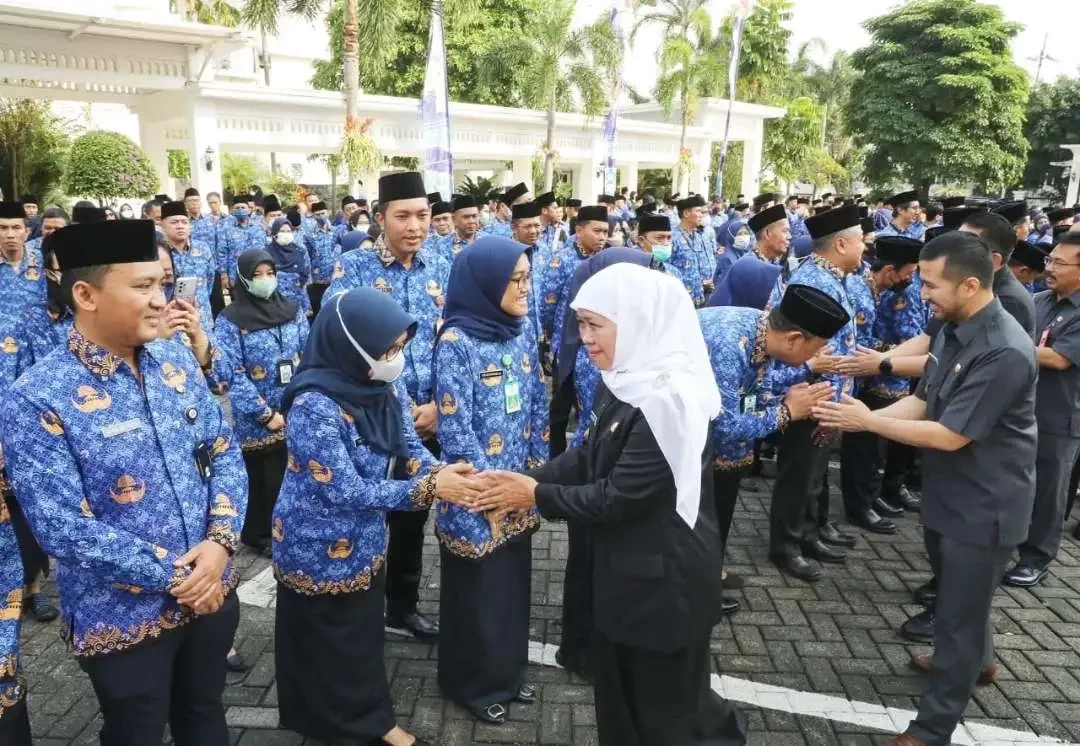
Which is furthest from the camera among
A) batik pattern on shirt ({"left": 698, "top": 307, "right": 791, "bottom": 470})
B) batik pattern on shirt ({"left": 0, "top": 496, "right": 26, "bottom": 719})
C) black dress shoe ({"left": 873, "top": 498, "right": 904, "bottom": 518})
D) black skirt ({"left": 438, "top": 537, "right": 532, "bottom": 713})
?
black dress shoe ({"left": 873, "top": 498, "right": 904, "bottom": 518})

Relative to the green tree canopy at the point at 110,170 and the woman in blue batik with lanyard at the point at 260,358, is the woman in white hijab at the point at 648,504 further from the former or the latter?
the green tree canopy at the point at 110,170

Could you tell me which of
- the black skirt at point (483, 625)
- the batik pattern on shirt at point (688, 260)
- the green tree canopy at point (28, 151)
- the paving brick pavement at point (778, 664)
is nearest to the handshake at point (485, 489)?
the black skirt at point (483, 625)

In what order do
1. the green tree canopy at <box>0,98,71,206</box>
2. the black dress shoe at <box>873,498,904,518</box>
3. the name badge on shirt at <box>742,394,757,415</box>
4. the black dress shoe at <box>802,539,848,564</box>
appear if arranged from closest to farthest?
the name badge on shirt at <box>742,394,757,415</box>
the black dress shoe at <box>802,539,848,564</box>
the black dress shoe at <box>873,498,904,518</box>
the green tree canopy at <box>0,98,71,206</box>

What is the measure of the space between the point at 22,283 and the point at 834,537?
5183mm

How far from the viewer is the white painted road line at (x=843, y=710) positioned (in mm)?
3051

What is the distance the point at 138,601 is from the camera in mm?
2117

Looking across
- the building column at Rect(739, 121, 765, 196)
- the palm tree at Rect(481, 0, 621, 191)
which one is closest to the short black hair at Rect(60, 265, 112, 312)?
the palm tree at Rect(481, 0, 621, 191)

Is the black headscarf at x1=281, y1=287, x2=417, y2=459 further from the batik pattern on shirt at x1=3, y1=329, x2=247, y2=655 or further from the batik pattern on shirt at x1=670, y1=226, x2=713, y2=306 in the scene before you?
the batik pattern on shirt at x1=670, y1=226, x2=713, y2=306

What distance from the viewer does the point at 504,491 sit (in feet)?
8.63

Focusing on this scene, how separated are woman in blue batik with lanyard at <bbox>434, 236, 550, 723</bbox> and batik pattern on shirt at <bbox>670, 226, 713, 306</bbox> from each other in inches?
199

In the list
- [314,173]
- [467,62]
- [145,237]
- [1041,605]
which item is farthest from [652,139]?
[145,237]

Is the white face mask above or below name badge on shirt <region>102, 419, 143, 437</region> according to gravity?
above

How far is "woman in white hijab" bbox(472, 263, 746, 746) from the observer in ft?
7.36

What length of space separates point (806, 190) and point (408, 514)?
4768cm
